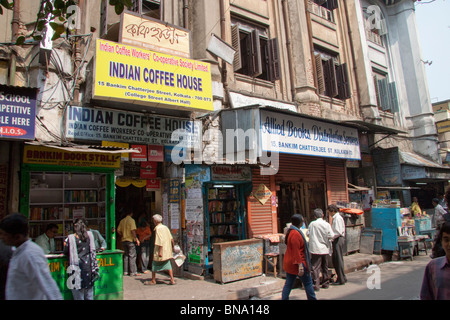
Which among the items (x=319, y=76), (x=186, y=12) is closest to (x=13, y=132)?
(x=186, y=12)

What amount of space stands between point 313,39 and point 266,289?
11679 mm

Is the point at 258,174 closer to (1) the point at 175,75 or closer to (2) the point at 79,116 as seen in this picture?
(1) the point at 175,75

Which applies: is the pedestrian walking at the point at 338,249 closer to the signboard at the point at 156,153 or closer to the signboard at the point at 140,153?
the signboard at the point at 156,153

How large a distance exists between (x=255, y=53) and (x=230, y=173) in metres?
5.42

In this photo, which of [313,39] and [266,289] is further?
[313,39]

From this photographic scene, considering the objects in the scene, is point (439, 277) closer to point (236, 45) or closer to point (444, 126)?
point (236, 45)

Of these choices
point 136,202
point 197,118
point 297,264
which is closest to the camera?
point 297,264

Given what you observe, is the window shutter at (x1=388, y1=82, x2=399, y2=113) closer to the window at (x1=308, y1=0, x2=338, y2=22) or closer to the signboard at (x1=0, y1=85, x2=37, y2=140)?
the window at (x1=308, y1=0, x2=338, y2=22)

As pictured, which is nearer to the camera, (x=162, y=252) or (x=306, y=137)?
(x=162, y=252)

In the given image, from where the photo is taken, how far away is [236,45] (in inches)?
466

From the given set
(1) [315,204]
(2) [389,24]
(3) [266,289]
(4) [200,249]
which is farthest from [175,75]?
(2) [389,24]

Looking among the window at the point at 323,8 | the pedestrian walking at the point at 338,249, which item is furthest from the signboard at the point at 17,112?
the window at the point at 323,8

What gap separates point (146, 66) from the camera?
8.45 metres

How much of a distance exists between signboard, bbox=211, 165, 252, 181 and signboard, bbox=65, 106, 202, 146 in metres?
1.80
